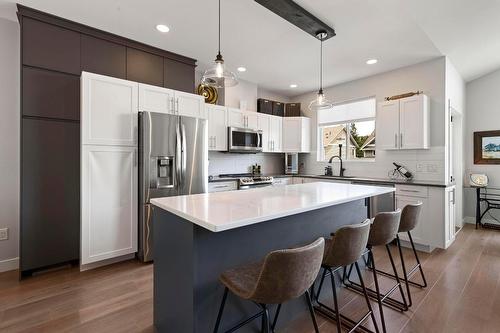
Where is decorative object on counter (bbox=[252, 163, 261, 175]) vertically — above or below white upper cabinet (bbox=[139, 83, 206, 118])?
below

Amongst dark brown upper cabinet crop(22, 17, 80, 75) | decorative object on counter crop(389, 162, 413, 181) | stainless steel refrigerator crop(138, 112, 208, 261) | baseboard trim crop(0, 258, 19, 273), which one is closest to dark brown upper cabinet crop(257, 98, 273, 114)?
stainless steel refrigerator crop(138, 112, 208, 261)

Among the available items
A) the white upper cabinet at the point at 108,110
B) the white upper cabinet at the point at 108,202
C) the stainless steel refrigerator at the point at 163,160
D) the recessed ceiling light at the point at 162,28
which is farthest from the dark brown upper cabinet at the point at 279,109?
the white upper cabinet at the point at 108,202

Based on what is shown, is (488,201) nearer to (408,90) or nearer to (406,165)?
(406,165)

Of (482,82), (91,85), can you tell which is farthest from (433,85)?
(91,85)

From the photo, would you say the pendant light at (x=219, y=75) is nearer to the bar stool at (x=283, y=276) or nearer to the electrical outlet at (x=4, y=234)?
the bar stool at (x=283, y=276)

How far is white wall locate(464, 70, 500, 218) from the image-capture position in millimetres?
4625

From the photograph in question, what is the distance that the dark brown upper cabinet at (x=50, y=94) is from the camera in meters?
2.66

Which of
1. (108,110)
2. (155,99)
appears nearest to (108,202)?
(108,110)

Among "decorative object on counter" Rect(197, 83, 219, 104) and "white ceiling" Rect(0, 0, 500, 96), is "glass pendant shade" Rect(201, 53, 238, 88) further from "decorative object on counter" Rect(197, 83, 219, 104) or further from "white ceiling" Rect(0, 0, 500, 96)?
"decorative object on counter" Rect(197, 83, 219, 104)

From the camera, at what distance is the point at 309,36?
10.3 feet

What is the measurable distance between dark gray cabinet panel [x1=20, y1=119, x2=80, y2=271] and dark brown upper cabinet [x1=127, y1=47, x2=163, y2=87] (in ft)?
3.40

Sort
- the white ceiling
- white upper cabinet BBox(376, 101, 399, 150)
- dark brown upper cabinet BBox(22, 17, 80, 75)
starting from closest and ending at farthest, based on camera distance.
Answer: the white ceiling, dark brown upper cabinet BBox(22, 17, 80, 75), white upper cabinet BBox(376, 101, 399, 150)

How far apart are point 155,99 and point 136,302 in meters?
2.38

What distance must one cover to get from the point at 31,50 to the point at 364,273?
442cm
